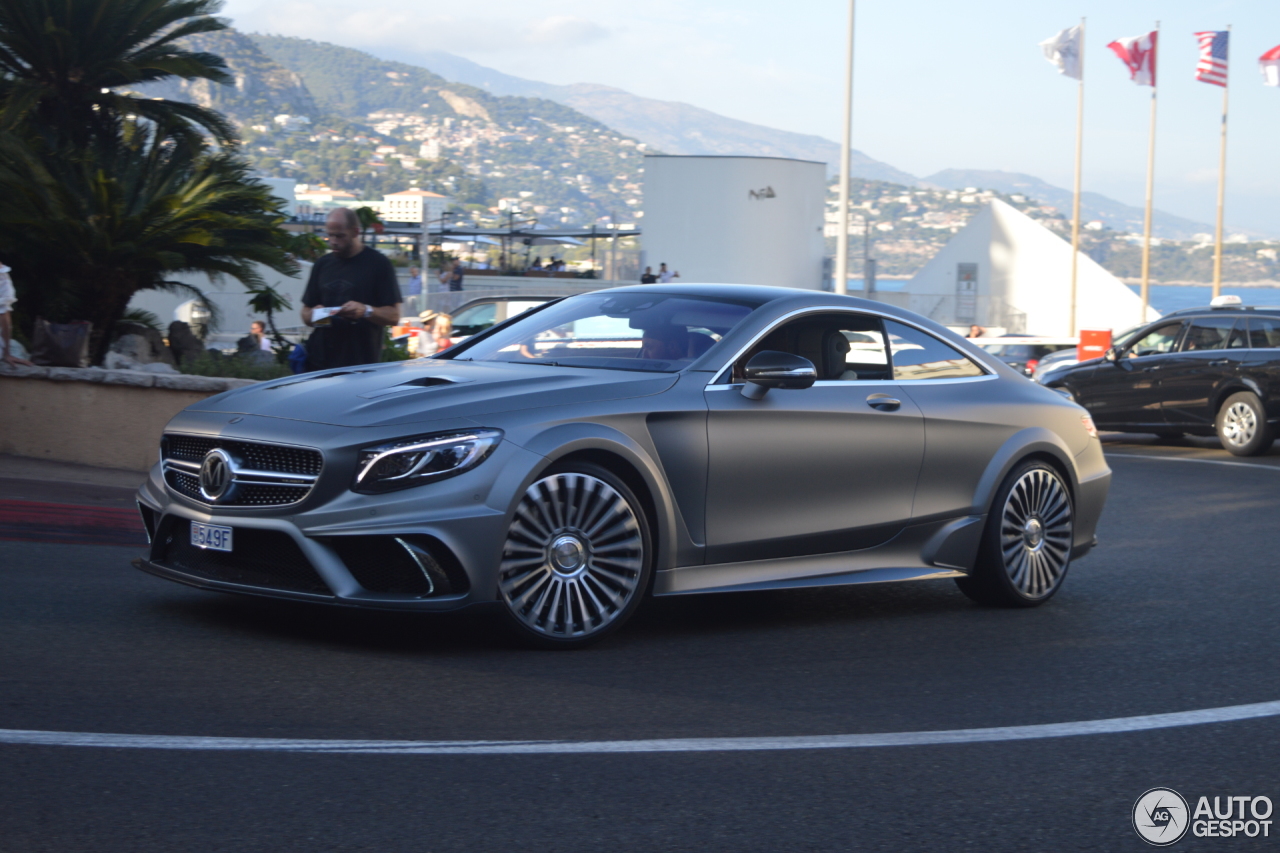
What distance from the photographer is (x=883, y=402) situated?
6.86 meters

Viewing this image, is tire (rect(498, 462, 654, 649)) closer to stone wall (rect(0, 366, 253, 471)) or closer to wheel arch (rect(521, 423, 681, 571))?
wheel arch (rect(521, 423, 681, 571))

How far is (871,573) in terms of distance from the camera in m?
6.79

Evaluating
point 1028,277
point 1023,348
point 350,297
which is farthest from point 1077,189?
point 350,297

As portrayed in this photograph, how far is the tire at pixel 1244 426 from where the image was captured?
16766 millimetres

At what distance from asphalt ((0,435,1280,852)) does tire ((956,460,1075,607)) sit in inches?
5.1

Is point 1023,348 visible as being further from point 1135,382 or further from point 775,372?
point 775,372

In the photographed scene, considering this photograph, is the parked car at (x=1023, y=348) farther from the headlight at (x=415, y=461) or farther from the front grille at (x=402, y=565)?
the front grille at (x=402, y=565)

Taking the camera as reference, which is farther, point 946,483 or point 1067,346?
point 1067,346

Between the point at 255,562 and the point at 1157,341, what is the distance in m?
14.9

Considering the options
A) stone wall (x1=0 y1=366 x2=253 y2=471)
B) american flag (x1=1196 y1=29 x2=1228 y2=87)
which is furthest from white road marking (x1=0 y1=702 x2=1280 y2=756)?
american flag (x1=1196 y1=29 x2=1228 y2=87)

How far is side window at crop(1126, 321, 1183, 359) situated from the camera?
703 inches

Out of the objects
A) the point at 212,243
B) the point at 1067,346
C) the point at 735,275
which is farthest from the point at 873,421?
the point at 735,275

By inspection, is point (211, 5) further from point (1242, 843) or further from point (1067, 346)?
point (1067, 346)

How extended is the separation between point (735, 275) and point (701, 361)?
2116 inches
